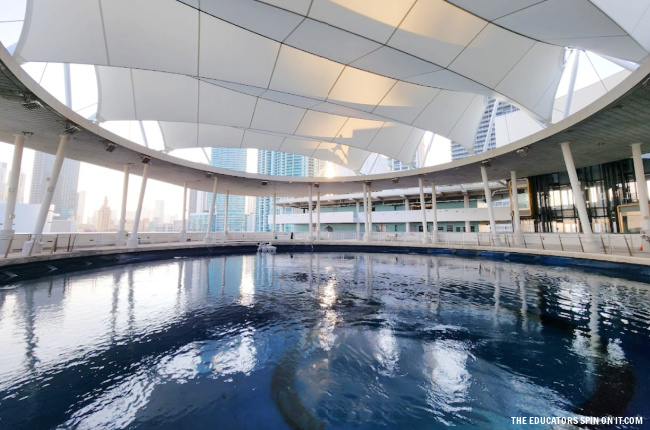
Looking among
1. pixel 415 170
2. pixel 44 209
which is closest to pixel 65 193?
pixel 44 209

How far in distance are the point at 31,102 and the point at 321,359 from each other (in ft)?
46.1

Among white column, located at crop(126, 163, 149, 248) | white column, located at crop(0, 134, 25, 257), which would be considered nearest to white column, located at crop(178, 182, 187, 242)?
white column, located at crop(126, 163, 149, 248)

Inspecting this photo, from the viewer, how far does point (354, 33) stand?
408 inches

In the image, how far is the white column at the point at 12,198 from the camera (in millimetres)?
11242

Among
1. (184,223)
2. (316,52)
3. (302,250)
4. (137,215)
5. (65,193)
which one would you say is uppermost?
(316,52)

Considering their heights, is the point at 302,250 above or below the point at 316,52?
below

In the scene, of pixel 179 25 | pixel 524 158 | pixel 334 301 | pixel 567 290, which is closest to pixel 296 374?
pixel 334 301

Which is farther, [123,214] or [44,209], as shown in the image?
[123,214]

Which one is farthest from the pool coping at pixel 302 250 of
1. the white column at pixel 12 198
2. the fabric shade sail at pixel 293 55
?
the fabric shade sail at pixel 293 55

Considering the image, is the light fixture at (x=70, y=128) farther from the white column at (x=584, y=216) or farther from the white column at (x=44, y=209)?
the white column at (x=584, y=216)

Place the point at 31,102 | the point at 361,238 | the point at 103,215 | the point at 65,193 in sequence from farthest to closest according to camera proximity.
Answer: the point at 103,215
the point at 361,238
the point at 65,193
the point at 31,102

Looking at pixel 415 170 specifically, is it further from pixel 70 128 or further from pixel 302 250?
pixel 70 128

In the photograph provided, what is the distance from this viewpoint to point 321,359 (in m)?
4.44

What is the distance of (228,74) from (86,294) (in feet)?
38.1
